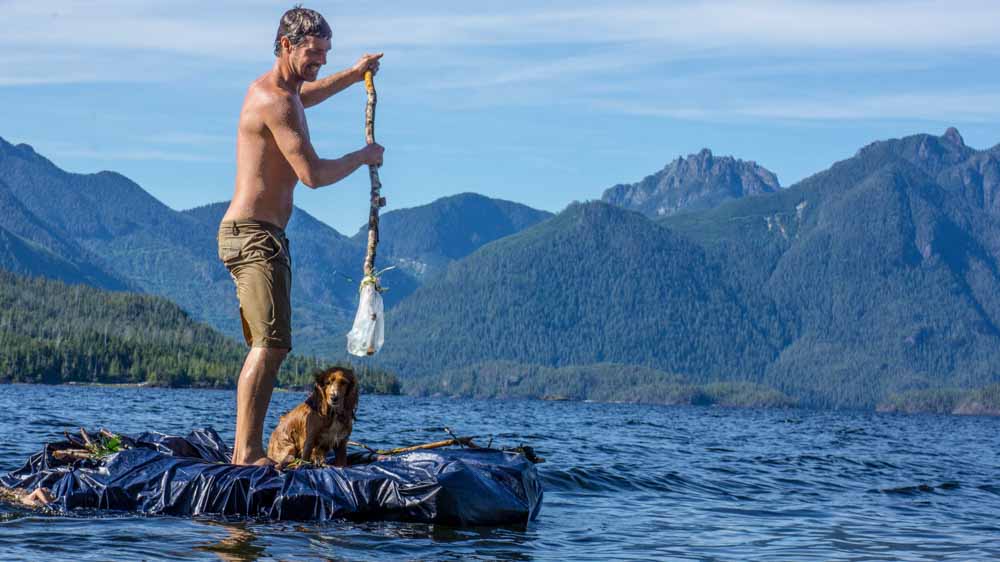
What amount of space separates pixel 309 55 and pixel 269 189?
4.48ft

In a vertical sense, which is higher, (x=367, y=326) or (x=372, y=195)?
(x=372, y=195)

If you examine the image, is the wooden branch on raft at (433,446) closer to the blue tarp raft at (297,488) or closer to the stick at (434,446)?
the stick at (434,446)

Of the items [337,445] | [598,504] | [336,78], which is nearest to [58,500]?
[337,445]

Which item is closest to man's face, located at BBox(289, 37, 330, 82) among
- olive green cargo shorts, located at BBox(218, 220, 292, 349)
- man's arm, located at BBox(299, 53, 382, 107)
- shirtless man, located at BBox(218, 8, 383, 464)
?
shirtless man, located at BBox(218, 8, 383, 464)

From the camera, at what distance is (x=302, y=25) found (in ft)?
40.2

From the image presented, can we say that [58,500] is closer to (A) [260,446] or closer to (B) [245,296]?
(A) [260,446]

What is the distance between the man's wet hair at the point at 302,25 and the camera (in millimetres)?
12219

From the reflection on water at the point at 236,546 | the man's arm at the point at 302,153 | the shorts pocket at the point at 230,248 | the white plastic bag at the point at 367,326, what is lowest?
the reflection on water at the point at 236,546

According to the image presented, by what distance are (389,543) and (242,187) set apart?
3.75 meters

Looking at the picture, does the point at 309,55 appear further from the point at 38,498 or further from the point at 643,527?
the point at 643,527

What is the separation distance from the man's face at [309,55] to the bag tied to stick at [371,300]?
0.71 metres

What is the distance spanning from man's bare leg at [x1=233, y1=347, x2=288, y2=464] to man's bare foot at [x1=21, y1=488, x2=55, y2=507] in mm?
2049

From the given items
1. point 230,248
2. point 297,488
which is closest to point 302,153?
point 230,248

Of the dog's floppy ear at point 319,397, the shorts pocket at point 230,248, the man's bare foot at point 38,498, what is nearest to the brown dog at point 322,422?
the dog's floppy ear at point 319,397
